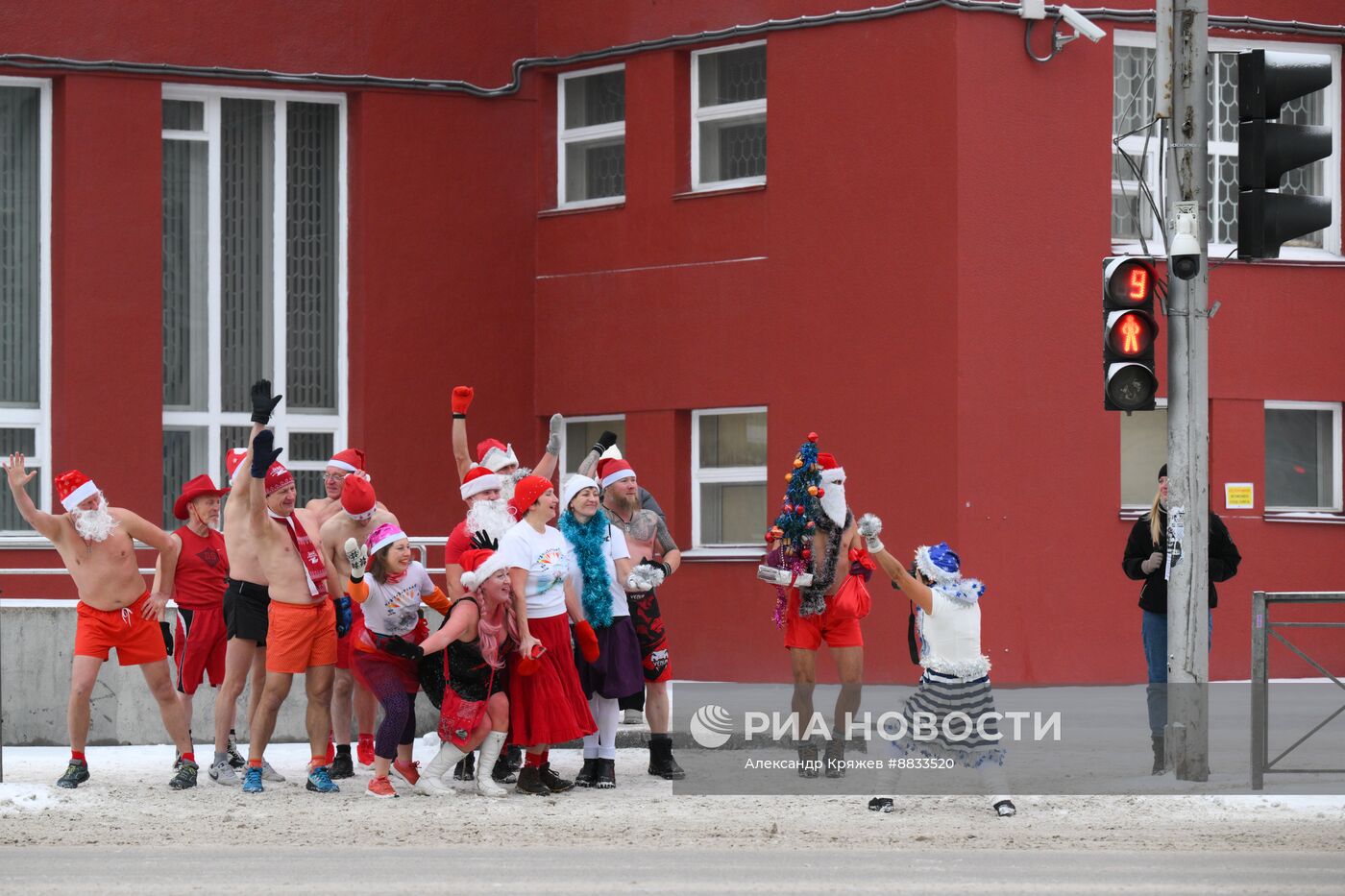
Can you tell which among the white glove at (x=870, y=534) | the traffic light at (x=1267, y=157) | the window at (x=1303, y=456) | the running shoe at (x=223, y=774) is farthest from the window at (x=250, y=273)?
the traffic light at (x=1267, y=157)

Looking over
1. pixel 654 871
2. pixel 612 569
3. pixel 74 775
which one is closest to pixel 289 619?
pixel 74 775

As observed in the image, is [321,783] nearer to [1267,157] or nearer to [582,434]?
[1267,157]

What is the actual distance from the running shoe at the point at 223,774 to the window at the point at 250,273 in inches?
274

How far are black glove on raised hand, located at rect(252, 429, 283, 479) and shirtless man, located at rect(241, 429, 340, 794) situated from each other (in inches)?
2.6

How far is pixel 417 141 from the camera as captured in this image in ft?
63.7

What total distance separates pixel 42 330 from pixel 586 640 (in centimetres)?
864

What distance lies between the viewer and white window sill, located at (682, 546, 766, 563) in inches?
725

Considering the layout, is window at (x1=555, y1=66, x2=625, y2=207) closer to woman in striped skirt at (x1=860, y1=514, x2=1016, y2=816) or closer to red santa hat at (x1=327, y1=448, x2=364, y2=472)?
red santa hat at (x1=327, y1=448, x2=364, y2=472)

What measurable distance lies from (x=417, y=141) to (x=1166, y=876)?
40.8 ft

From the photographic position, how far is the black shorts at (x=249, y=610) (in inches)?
474

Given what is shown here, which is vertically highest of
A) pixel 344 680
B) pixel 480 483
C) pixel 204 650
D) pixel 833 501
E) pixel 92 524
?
pixel 480 483

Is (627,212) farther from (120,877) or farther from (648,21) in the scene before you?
(120,877)

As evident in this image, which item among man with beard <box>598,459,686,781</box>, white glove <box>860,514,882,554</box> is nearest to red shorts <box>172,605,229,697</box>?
man with beard <box>598,459,686,781</box>

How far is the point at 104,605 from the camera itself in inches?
467
